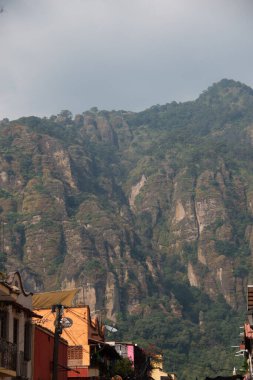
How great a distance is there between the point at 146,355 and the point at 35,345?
7445cm

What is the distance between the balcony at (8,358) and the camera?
30.3 meters

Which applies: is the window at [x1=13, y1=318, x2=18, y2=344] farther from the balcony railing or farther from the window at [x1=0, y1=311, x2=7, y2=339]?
the window at [x1=0, y1=311, x2=7, y2=339]

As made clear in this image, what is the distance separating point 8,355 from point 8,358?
0.14 meters

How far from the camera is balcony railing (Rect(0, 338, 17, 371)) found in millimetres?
30547

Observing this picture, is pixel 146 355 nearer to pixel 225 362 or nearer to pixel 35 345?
pixel 35 345

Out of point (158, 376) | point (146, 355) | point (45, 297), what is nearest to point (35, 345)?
point (45, 297)

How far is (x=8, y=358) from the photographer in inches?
1241

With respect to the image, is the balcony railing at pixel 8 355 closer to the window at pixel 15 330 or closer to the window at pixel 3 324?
the window at pixel 3 324

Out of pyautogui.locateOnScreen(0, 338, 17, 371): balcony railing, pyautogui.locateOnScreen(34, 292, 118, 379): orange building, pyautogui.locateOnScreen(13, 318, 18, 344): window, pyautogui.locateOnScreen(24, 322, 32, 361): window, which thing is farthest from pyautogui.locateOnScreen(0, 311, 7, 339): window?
pyautogui.locateOnScreen(34, 292, 118, 379): orange building

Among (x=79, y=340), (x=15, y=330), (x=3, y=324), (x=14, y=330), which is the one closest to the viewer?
(x=3, y=324)

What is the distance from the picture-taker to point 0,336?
32.1m

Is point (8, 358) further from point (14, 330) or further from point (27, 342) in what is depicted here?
point (27, 342)

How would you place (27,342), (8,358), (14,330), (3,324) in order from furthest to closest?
(27,342), (14,330), (3,324), (8,358)

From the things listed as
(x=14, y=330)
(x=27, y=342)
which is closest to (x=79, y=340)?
(x=27, y=342)
